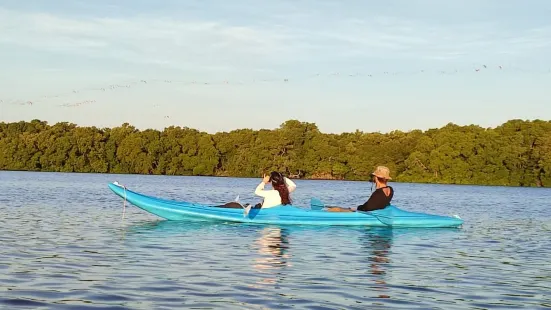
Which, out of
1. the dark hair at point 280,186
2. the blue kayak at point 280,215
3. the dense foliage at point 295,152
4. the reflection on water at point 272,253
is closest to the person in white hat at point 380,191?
the blue kayak at point 280,215

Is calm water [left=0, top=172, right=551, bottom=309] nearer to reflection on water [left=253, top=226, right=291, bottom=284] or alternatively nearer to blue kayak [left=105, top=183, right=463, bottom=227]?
reflection on water [left=253, top=226, right=291, bottom=284]

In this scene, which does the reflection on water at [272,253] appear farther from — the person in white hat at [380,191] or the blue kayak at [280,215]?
the person in white hat at [380,191]

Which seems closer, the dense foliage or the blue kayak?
the blue kayak

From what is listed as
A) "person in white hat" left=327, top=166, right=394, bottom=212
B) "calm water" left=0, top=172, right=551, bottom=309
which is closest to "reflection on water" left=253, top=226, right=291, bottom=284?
"calm water" left=0, top=172, right=551, bottom=309

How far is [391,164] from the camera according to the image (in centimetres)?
9912

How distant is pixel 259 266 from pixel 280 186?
7599 mm

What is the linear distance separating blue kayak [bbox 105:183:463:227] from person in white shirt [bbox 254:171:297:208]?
0.19 m

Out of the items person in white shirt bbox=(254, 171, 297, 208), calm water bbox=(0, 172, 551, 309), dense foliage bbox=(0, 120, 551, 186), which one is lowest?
calm water bbox=(0, 172, 551, 309)

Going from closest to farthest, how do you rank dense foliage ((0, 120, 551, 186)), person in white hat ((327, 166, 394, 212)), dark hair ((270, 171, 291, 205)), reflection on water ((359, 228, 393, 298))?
1. reflection on water ((359, 228, 393, 298))
2. person in white hat ((327, 166, 394, 212))
3. dark hair ((270, 171, 291, 205))
4. dense foliage ((0, 120, 551, 186))

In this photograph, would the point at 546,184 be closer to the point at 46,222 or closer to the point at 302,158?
the point at 302,158

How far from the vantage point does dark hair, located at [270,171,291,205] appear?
67.8 feet

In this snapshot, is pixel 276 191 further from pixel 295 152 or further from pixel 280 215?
pixel 295 152

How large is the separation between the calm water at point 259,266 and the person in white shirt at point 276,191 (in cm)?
77

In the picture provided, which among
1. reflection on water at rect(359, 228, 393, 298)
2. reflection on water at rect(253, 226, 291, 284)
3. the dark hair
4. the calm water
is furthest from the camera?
the dark hair
